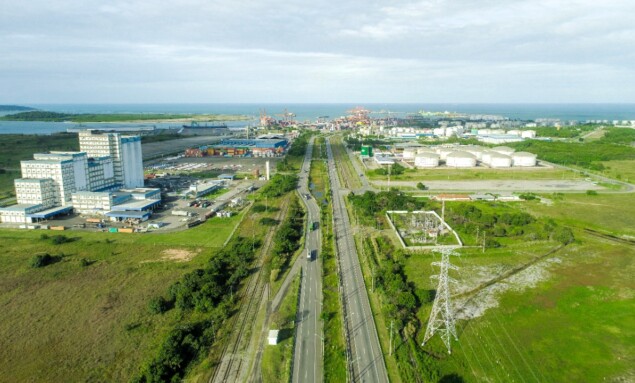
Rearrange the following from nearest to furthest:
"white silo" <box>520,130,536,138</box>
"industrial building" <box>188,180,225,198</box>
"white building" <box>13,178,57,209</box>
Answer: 1. "white building" <box>13,178,57,209</box>
2. "industrial building" <box>188,180,225,198</box>
3. "white silo" <box>520,130,536,138</box>

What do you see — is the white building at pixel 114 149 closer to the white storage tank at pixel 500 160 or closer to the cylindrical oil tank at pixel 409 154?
the cylindrical oil tank at pixel 409 154

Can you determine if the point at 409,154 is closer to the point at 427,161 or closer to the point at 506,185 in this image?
the point at 427,161

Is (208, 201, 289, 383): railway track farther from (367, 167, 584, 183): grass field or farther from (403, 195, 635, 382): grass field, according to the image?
(367, 167, 584, 183): grass field

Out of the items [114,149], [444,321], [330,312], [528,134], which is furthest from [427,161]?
[528,134]

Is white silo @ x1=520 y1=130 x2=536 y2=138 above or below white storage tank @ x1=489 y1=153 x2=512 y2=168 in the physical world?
above

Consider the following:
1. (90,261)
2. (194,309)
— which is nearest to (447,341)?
(194,309)

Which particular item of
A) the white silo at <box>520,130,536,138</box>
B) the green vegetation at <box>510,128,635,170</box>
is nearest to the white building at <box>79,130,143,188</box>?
the green vegetation at <box>510,128,635,170</box>

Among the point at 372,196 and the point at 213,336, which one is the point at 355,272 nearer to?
the point at 213,336
